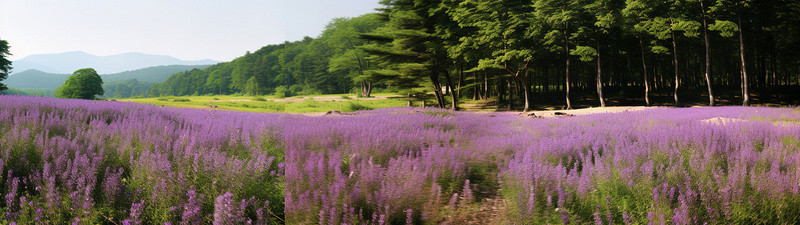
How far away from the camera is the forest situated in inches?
142

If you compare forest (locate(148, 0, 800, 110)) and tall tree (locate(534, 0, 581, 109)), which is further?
tall tree (locate(534, 0, 581, 109))

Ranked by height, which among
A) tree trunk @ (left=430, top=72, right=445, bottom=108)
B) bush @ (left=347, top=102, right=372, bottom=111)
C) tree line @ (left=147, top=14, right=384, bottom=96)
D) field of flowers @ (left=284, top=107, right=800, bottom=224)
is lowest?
field of flowers @ (left=284, top=107, right=800, bottom=224)

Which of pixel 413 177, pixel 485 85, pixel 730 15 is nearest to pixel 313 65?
pixel 485 85

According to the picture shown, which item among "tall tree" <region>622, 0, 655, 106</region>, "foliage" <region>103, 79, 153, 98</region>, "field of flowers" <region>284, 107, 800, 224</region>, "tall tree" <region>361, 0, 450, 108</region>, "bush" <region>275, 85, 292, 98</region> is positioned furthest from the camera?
"foliage" <region>103, 79, 153, 98</region>

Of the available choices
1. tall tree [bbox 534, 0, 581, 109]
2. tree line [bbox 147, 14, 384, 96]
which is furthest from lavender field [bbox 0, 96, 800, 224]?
tall tree [bbox 534, 0, 581, 109]

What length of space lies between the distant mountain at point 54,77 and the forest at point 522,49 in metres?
3.44

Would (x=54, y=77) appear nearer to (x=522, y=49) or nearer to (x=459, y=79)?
(x=459, y=79)

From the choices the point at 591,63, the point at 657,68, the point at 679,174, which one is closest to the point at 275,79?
the point at 679,174

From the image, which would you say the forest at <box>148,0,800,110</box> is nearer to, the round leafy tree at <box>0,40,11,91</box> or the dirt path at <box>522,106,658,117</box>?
the dirt path at <box>522,106,658,117</box>

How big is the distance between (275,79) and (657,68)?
5.44m

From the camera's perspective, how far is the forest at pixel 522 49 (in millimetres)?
3619

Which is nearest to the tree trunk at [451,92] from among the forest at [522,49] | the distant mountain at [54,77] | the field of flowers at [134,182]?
the forest at [522,49]

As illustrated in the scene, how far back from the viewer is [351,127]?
3053 millimetres

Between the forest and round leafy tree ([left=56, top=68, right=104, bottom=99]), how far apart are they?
4.57 meters
